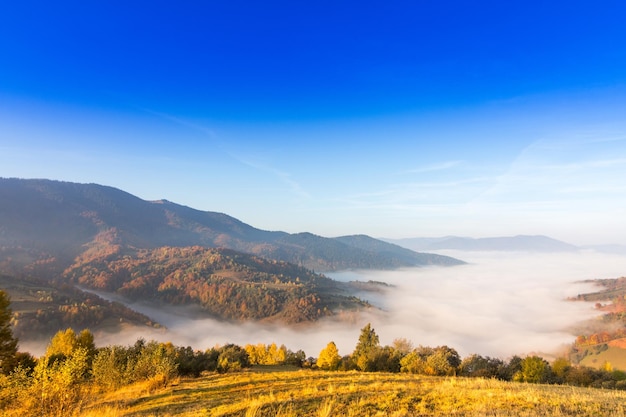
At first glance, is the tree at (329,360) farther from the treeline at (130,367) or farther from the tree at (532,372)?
the tree at (532,372)

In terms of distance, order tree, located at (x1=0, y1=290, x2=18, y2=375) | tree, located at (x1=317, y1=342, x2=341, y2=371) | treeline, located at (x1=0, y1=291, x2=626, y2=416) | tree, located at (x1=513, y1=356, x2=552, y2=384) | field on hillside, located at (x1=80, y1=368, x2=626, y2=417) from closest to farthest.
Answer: field on hillside, located at (x1=80, y1=368, x2=626, y2=417)
treeline, located at (x1=0, y1=291, x2=626, y2=416)
tree, located at (x1=0, y1=290, x2=18, y2=375)
tree, located at (x1=513, y1=356, x2=552, y2=384)
tree, located at (x1=317, y1=342, x2=341, y2=371)

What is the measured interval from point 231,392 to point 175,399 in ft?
12.1

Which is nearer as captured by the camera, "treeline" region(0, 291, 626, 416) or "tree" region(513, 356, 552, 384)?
"treeline" region(0, 291, 626, 416)

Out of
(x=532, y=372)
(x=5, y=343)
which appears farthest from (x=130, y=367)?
(x=532, y=372)

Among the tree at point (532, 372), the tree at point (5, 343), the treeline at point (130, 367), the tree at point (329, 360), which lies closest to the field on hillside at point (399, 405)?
the treeline at point (130, 367)

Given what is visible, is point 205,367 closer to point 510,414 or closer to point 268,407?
point 268,407

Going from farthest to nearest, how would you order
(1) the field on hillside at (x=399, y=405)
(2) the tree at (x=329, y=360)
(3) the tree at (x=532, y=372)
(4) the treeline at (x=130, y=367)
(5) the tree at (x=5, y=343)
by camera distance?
1. (2) the tree at (x=329, y=360)
2. (3) the tree at (x=532, y=372)
3. (5) the tree at (x=5, y=343)
4. (4) the treeline at (x=130, y=367)
5. (1) the field on hillside at (x=399, y=405)

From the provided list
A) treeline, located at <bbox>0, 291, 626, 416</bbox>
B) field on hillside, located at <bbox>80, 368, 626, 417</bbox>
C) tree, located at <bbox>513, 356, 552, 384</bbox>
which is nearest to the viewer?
field on hillside, located at <bbox>80, 368, 626, 417</bbox>

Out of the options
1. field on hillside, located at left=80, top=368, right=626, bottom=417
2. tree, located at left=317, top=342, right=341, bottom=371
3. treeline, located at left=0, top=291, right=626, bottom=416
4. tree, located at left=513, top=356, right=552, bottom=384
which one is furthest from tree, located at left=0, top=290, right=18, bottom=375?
tree, located at left=513, top=356, right=552, bottom=384

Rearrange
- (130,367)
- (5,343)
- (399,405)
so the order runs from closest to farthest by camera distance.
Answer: (399,405) → (130,367) → (5,343)

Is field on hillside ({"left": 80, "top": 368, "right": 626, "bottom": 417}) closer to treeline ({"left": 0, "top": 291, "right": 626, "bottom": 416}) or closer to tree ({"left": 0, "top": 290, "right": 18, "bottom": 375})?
treeline ({"left": 0, "top": 291, "right": 626, "bottom": 416})

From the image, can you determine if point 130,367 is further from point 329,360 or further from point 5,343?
point 329,360

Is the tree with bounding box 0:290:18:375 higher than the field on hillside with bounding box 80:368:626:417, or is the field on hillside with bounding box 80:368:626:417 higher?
the field on hillside with bounding box 80:368:626:417

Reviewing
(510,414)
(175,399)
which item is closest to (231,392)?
(175,399)
